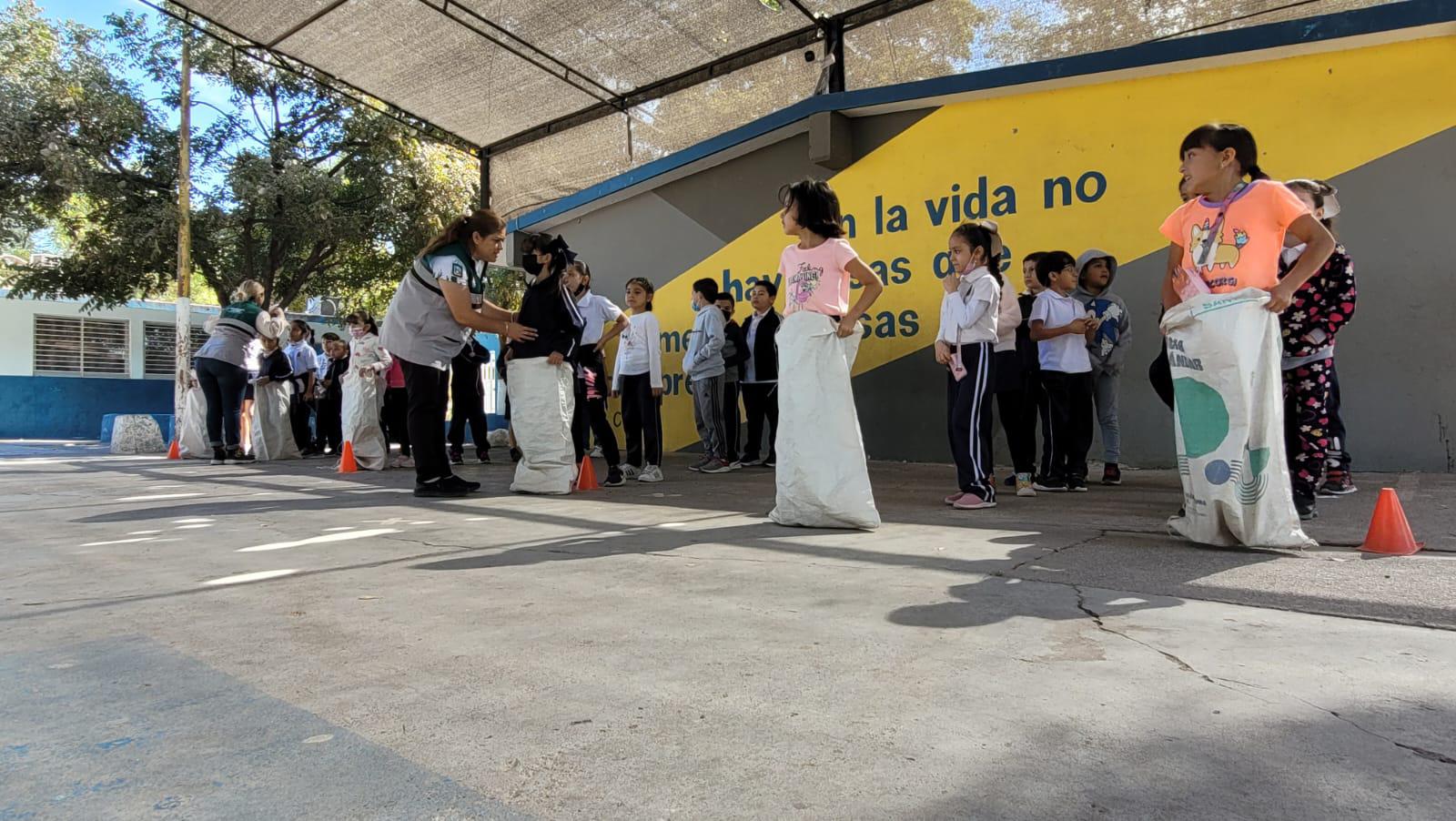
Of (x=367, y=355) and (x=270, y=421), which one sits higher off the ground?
(x=367, y=355)

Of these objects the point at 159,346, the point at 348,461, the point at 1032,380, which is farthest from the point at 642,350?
the point at 159,346

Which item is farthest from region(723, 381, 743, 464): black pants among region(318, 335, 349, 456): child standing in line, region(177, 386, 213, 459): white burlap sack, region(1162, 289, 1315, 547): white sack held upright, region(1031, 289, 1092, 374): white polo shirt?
region(177, 386, 213, 459): white burlap sack

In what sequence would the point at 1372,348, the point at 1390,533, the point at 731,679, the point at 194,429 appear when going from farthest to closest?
the point at 194,429 < the point at 1372,348 < the point at 1390,533 < the point at 731,679

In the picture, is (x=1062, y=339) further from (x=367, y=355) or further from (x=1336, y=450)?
(x=367, y=355)

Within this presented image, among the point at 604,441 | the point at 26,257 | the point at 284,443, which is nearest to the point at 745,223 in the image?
the point at 604,441

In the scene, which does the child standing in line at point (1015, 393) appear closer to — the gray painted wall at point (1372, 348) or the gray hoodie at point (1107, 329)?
the gray hoodie at point (1107, 329)

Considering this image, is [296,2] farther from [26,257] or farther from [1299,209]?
[26,257]

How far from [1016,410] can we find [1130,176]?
2.77m

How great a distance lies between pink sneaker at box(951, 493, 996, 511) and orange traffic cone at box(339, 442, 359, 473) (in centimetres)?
555

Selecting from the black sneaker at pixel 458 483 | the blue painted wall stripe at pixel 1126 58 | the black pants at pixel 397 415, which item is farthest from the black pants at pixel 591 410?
the blue painted wall stripe at pixel 1126 58

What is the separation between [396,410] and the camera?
923 cm

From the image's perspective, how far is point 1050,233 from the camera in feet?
24.6

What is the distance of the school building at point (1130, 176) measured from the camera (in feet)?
19.9

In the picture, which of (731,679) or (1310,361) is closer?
(731,679)
